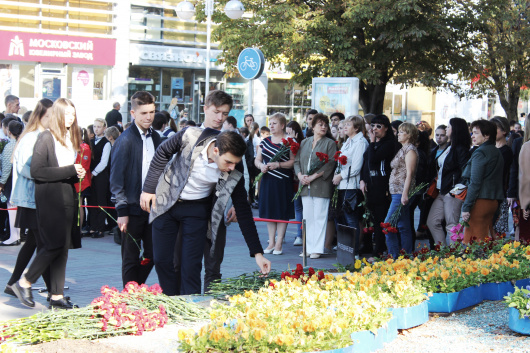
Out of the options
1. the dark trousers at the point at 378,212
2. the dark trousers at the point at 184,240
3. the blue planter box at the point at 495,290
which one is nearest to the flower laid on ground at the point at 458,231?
the dark trousers at the point at 378,212

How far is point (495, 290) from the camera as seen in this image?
6.48 m

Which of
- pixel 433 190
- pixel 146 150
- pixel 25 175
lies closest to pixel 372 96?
pixel 433 190

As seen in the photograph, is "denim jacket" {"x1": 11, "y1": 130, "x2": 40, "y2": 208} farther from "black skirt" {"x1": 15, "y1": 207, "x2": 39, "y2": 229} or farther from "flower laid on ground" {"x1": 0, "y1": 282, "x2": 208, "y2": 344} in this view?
"flower laid on ground" {"x1": 0, "y1": 282, "x2": 208, "y2": 344}

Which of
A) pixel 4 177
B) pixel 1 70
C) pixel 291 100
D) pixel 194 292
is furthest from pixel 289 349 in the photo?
pixel 291 100

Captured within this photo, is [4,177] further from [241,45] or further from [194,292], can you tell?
[241,45]

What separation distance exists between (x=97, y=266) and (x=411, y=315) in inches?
215

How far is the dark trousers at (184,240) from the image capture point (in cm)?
586

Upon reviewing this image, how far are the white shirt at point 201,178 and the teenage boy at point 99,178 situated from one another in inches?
269

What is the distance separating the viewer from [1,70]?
29.4m

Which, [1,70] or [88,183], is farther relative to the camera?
[1,70]

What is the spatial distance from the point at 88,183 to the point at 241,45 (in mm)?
13554

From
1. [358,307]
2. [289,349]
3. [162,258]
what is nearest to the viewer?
[289,349]

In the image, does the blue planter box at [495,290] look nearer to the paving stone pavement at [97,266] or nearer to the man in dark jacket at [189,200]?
the paving stone pavement at [97,266]

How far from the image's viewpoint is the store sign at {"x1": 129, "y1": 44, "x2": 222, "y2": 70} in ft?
106
